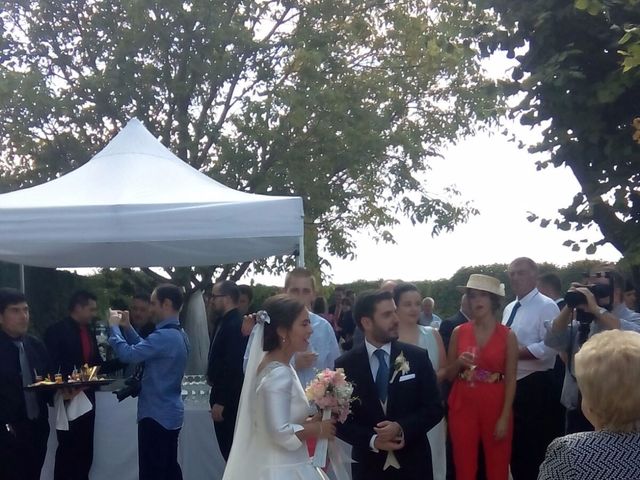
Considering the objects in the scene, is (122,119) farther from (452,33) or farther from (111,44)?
(452,33)

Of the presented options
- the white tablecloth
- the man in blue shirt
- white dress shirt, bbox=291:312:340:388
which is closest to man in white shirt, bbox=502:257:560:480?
white dress shirt, bbox=291:312:340:388

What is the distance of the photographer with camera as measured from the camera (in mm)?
6000

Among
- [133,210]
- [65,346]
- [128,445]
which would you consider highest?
[133,210]

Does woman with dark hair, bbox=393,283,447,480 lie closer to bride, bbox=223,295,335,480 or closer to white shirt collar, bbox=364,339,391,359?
white shirt collar, bbox=364,339,391,359

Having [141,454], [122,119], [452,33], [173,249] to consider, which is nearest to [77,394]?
[141,454]

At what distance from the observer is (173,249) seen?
970cm

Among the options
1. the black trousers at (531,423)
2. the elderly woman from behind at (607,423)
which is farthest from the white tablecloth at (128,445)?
the elderly woman from behind at (607,423)

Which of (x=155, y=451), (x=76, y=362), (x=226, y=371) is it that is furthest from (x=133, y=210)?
(x=76, y=362)

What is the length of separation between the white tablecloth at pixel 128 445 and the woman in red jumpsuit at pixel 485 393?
9.43 ft

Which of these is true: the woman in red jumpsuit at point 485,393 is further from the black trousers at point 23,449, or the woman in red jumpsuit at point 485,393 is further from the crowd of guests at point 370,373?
the black trousers at point 23,449

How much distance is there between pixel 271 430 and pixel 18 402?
304 cm

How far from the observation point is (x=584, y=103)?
7.61 metres

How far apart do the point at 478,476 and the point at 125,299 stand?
1021cm

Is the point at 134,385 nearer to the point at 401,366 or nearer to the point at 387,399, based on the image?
the point at 387,399
